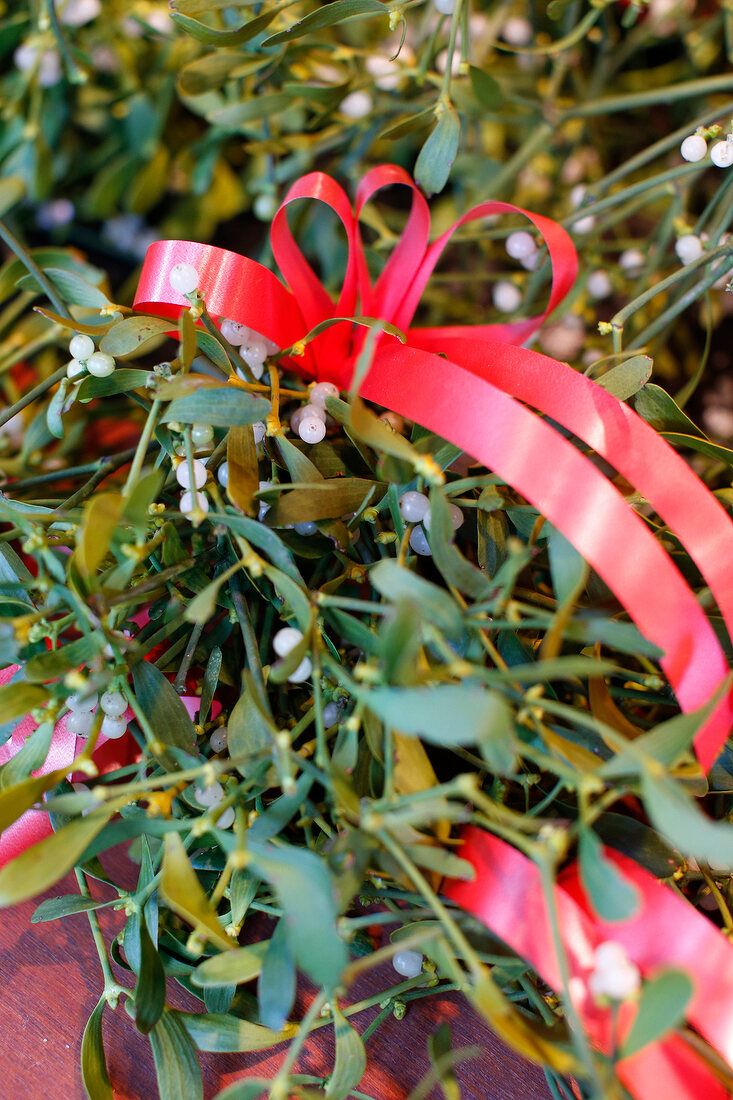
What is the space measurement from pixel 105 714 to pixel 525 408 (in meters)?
0.24

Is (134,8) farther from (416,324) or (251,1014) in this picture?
(251,1014)

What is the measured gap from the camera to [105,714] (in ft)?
1.21

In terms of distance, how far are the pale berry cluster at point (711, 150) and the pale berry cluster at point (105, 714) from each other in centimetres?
43

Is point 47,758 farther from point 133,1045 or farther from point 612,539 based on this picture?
point 612,539

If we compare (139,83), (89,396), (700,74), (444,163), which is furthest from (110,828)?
(700,74)

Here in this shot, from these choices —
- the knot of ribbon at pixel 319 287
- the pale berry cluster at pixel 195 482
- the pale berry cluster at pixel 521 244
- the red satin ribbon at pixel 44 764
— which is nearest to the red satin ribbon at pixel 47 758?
the red satin ribbon at pixel 44 764

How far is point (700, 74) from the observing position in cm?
66

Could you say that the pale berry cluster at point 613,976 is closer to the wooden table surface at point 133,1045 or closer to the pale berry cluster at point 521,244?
the wooden table surface at point 133,1045

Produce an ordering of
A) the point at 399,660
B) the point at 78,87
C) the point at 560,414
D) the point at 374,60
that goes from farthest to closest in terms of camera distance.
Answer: the point at 78,87 → the point at 374,60 → the point at 560,414 → the point at 399,660

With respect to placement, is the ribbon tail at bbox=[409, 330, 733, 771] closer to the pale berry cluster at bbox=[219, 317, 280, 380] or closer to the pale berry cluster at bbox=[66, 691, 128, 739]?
the pale berry cluster at bbox=[219, 317, 280, 380]

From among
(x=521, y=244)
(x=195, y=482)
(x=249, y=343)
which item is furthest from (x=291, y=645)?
(x=521, y=244)

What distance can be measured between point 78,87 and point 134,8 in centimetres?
8

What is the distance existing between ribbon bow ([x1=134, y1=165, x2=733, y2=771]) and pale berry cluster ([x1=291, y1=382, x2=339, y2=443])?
0.03m

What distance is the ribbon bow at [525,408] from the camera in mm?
331
